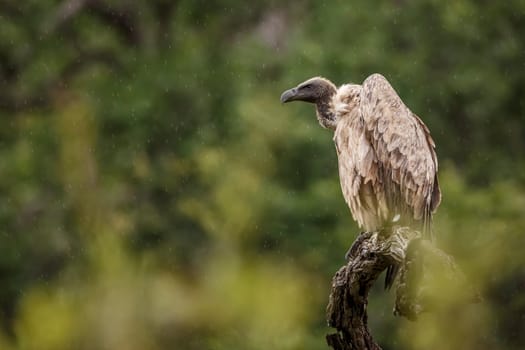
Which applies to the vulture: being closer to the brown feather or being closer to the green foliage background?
the brown feather

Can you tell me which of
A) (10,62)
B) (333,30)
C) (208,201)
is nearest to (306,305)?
(208,201)

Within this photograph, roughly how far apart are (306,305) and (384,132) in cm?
909

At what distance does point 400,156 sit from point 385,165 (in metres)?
0.11

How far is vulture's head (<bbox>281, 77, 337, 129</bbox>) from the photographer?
9.65 meters

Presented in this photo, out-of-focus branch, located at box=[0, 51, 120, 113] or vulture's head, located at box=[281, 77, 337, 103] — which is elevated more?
out-of-focus branch, located at box=[0, 51, 120, 113]

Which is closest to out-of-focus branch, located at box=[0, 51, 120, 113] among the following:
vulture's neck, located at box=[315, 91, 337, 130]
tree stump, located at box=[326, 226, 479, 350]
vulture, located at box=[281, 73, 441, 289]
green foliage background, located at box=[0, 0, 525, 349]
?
green foliage background, located at box=[0, 0, 525, 349]

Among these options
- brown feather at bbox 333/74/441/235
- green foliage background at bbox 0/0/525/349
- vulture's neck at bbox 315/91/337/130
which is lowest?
brown feather at bbox 333/74/441/235

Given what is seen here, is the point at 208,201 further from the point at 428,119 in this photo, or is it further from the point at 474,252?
the point at 474,252

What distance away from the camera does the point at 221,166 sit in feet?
69.9

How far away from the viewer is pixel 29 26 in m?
25.6

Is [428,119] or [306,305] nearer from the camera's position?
[306,305]

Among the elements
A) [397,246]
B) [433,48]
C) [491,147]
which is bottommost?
[397,246]

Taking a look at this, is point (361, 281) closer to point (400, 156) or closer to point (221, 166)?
point (400, 156)

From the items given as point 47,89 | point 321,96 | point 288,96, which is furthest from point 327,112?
point 47,89
